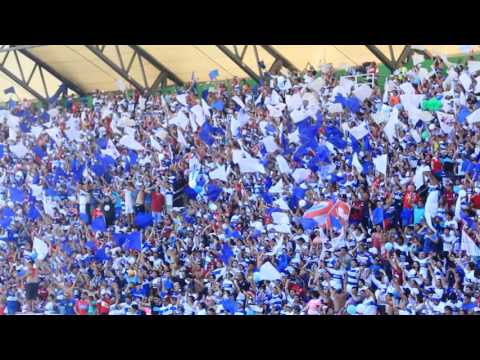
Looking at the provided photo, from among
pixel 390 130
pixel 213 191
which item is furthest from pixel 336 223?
pixel 213 191

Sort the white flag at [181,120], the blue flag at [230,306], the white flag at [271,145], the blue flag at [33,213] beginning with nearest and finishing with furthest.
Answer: the blue flag at [230,306]
the white flag at [271,145]
the white flag at [181,120]
the blue flag at [33,213]

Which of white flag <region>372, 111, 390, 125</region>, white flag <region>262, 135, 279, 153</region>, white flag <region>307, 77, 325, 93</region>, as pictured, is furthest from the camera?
white flag <region>307, 77, 325, 93</region>

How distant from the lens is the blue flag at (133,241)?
11.4m

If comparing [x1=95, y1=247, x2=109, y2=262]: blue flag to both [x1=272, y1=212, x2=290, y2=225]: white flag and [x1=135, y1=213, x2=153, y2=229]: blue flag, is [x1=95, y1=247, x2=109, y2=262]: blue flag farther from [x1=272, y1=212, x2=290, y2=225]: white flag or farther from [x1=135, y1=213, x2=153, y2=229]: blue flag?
[x1=272, y1=212, x2=290, y2=225]: white flag

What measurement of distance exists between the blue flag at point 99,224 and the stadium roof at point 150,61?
1.62 metres

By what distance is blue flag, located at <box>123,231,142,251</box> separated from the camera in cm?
1141

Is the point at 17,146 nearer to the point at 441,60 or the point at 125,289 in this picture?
the point at 125,289

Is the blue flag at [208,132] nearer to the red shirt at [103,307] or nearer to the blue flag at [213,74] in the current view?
the blue flag at [213,74]

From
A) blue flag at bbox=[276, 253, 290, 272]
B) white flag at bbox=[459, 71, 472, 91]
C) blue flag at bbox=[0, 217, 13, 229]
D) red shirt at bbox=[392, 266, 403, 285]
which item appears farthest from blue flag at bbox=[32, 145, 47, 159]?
white flag at bbox=[459, 71, 472, 91]

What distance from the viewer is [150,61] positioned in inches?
486

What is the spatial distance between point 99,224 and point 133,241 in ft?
1.65

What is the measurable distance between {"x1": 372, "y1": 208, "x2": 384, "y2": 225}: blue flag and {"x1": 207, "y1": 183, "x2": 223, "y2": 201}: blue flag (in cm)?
168

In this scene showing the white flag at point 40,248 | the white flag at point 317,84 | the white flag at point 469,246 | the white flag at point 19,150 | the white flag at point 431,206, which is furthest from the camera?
the white flag at point 19,150

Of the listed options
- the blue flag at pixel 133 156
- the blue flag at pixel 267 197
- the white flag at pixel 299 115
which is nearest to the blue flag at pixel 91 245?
the blue flag at pixel 133 156
